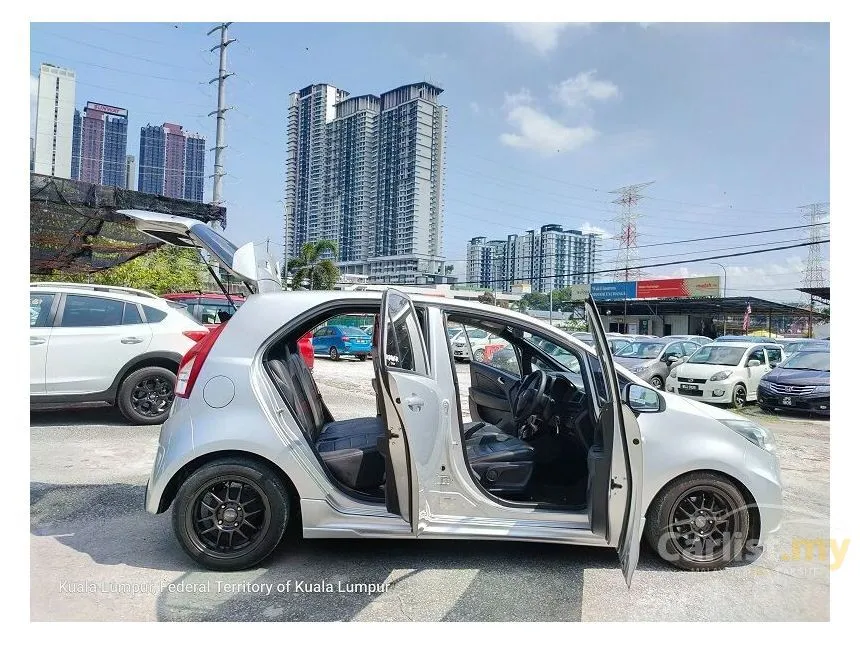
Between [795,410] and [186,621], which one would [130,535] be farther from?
[795,410]

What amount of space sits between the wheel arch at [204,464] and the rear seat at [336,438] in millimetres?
261

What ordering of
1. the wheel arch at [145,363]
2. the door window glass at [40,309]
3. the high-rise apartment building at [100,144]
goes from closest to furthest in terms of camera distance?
the door window glass at [40,309]
the wheel arch at [145,363]
the high-rise apartment building at [100,144]

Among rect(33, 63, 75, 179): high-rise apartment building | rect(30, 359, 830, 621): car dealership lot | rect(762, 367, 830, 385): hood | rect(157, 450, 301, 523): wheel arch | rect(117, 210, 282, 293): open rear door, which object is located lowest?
rect(30, 359, 830, 621): car dealership lot

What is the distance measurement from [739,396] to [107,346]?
10.8 meters

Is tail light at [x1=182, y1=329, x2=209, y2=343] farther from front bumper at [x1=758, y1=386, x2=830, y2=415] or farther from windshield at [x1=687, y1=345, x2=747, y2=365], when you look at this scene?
windshield at [x1=687, y1=345, x2=747, y2=365]

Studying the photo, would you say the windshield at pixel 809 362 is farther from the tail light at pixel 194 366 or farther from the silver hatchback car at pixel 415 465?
the tail light at pixel 194 366

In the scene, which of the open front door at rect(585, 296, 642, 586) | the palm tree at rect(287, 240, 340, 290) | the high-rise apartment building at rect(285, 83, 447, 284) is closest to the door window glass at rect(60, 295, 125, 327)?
the open front door at rect(585, 296, 642, 586)

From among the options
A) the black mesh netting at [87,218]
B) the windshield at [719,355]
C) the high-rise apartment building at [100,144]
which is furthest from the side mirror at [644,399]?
the high-rise apartment building at [100,144]

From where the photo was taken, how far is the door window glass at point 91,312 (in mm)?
6125

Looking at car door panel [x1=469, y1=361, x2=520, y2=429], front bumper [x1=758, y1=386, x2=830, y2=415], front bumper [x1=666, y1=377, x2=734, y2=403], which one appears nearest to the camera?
car door panel [x1=469, y1=361, x2=520, y2=429]

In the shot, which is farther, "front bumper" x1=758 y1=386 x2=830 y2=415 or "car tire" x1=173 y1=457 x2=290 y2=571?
"front bumper" x1=758 y1=386 x2=830 y2=415

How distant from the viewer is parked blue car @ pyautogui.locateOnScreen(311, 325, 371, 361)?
54.8ft

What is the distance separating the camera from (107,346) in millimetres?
6219

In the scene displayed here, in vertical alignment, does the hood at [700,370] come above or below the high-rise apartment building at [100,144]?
below
